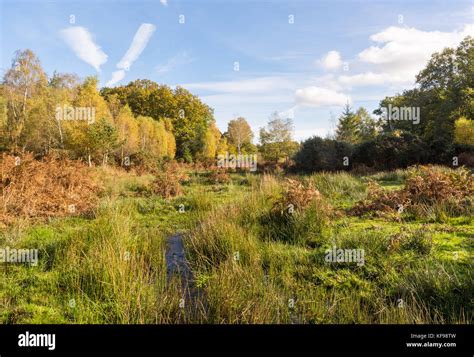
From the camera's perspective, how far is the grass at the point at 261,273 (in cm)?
315

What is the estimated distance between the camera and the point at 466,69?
25625mm

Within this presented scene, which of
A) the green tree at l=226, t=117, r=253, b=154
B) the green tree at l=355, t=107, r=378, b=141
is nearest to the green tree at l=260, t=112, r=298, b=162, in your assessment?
the green tree at l=226, t=117, r=253, b=154

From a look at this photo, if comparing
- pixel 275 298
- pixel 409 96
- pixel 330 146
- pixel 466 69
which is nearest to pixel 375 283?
pixel 275 298

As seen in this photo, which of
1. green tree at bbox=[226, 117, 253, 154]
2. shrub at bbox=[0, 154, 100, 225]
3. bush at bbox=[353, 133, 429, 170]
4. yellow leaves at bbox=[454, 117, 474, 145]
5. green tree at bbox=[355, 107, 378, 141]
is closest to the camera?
shrub at bbox=[0, 154, 100, 225]

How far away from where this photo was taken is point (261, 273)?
12.9 feet

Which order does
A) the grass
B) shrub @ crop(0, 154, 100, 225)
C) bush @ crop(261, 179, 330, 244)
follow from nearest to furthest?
the grass, bush @ crop(261, 179, 330, 244), shrub @ crop(0, 154, 100, 225)

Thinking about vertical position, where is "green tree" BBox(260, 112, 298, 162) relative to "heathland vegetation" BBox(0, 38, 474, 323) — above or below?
above

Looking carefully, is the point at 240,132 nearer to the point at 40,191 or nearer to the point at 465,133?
the point at 465,133

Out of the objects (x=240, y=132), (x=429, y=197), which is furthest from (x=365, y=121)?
(x=429, y=197)

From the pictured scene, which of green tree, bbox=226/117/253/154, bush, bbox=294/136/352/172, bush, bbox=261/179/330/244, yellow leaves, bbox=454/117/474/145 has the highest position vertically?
green tree, bbox=226/117/253/154

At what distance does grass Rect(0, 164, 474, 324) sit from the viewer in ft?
10.3

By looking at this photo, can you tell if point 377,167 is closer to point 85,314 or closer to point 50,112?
point 85,314

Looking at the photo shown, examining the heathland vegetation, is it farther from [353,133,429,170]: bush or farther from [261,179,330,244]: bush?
[353,133,429,170]: bush

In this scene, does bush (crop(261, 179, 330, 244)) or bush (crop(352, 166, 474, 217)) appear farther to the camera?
bush (crop(352, 166, 474, 217))
